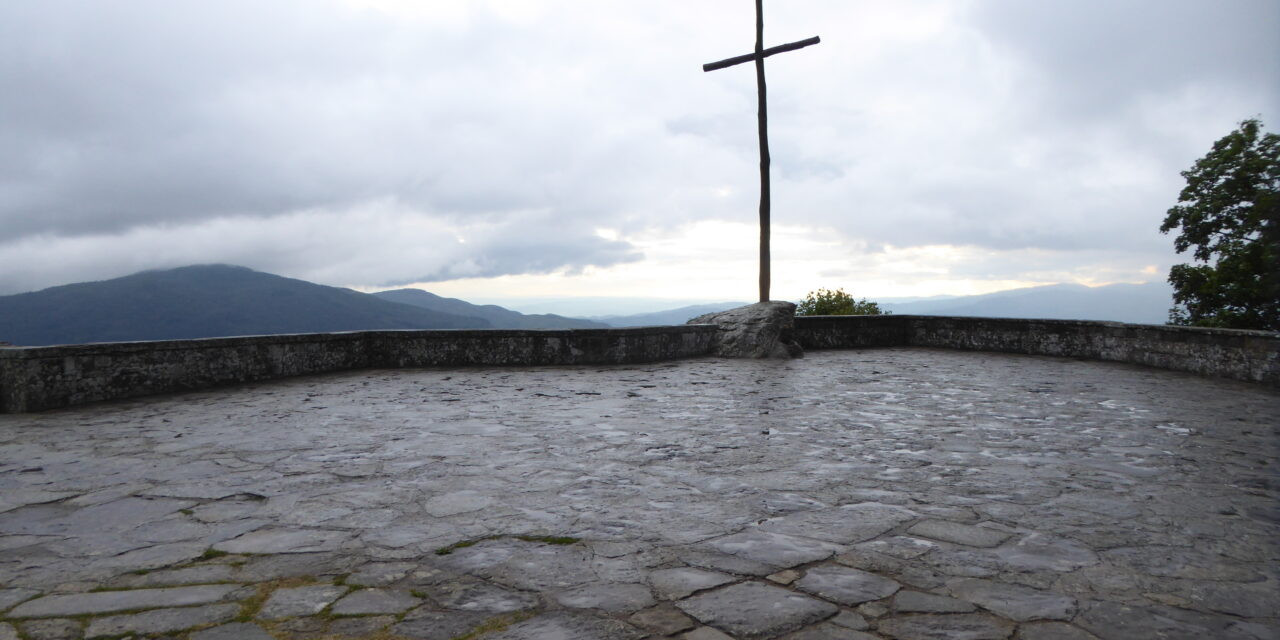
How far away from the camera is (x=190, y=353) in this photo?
7812mm

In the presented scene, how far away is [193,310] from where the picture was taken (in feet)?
563

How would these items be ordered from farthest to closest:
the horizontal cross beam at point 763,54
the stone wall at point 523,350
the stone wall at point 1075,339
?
the horizontal cross beam at point 763,54, the stone wall at point 1075,339, the stone wall at point 523,350

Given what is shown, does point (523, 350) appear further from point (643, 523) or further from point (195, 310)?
point (195, 310)

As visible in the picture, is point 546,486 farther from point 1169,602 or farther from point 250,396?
point 250,396

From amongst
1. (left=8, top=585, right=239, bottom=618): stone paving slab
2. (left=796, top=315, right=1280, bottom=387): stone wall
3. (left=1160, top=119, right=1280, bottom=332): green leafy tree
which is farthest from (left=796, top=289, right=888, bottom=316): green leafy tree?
(left=8, top=585, right=239, bottom=618): stone paving slab

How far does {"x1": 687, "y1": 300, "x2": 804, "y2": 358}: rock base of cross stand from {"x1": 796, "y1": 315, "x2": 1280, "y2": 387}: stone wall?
54.1 inches

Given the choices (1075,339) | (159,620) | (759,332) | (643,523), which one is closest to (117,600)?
(159,620)

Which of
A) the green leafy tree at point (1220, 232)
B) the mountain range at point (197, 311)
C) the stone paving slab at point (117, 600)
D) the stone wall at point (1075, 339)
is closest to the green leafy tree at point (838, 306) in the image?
the stone wall at point (1075, 339)

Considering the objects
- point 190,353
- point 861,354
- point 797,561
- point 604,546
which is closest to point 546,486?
point 604,546

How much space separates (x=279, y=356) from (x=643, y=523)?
7.33m

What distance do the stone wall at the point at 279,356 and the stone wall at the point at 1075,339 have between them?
3.53 m

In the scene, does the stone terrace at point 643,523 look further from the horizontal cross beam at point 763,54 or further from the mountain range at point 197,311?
the mountain range at point 197,311

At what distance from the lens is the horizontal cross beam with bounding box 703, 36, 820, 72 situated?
498 inches

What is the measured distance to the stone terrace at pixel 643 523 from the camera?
6.97ft
